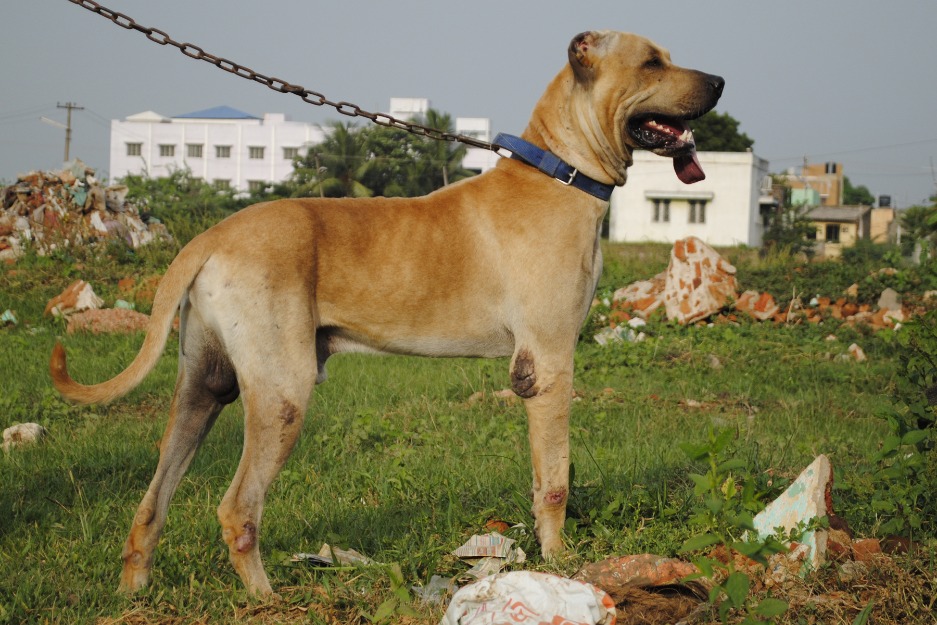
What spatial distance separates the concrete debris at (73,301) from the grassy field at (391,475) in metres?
1.68

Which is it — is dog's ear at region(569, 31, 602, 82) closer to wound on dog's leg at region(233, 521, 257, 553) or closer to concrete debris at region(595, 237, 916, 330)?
wound on dog's leg at region(233, 521, 257, 553)

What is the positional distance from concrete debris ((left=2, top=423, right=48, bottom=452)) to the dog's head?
4.59 metres

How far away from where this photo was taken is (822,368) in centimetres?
1077

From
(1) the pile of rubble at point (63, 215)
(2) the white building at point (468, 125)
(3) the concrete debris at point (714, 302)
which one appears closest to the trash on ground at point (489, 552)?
(3) the concrete debris at point (714, 302)

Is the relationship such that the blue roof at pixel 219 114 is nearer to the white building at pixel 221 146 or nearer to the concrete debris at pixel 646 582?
the white building at pixel 221 146

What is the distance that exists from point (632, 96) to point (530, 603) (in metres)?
2.54

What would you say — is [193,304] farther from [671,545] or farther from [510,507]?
[671,545]

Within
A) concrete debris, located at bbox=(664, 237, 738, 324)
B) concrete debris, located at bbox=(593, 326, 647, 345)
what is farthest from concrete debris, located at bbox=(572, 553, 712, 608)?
concrete debris, located at bbox=(664, 237, 738, 324)

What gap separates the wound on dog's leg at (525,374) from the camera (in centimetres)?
446

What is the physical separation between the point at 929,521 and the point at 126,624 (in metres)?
3.62

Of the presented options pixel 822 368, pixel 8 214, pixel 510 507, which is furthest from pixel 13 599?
pixel 8 214

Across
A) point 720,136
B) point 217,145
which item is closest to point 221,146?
point 217,145

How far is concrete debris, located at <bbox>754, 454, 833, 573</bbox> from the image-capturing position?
158 inches

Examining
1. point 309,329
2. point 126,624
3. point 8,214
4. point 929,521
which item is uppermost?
point 8,214
